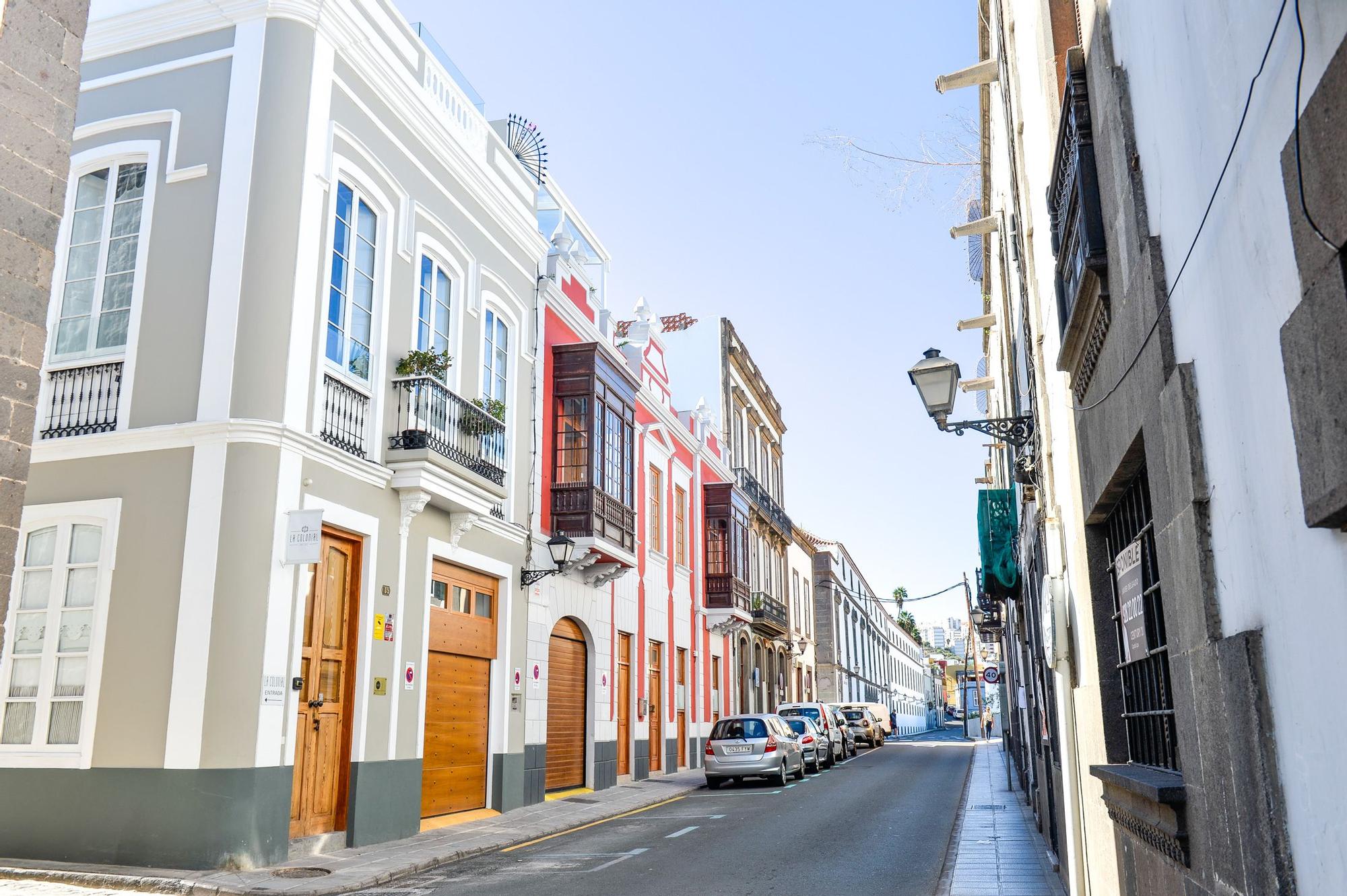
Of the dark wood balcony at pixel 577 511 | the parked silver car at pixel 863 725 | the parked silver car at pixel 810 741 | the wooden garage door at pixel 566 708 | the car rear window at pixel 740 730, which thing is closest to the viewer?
the wooden garage door at pixel 566 708

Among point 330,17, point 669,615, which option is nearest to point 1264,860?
point 330,17

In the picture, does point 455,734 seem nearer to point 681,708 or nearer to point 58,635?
point 58,635

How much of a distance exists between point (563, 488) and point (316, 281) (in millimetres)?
7793

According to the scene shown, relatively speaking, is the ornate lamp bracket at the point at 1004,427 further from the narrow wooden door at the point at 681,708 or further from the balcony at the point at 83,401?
the narrow wooden door at the point at 681,708

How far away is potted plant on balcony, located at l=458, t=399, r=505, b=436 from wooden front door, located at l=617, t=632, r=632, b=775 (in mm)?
7866

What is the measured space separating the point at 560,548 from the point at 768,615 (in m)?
19.3

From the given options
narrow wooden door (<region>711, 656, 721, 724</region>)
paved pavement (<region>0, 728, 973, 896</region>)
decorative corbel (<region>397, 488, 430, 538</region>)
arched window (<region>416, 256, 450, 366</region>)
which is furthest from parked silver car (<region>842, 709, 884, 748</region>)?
decorative corbel (<region>397, 488, 430, 538</region>)

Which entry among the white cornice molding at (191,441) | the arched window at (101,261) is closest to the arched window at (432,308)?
the white cornice molding at (191,441)

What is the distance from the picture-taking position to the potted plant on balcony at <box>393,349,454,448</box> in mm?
13680

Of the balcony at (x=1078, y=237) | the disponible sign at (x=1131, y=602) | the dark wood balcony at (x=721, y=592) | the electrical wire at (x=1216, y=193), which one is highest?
the dark wood balcony at (x=721, y=592)

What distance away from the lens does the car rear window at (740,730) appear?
21453 mm

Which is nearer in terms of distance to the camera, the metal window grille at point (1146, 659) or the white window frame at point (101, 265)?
the metal window grille at point (1146, 659)

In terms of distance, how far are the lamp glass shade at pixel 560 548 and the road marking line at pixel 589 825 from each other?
4.15 metres

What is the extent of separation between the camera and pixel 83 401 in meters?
12.2
